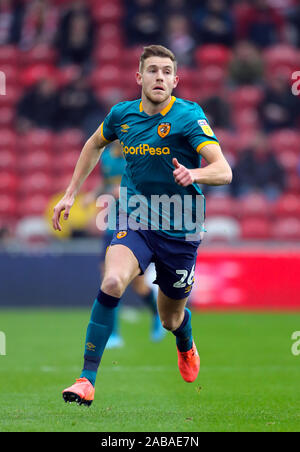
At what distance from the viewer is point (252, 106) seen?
16578 mm

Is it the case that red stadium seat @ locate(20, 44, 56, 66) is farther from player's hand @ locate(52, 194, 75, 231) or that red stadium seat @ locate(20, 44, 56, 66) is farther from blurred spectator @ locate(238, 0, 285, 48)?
player's hand @ locate(52, 194, 75, 231)

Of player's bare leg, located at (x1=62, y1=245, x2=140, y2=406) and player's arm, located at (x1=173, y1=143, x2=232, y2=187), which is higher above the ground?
player's arm, located at (x1=173, y1=143, x2=232, y2=187)

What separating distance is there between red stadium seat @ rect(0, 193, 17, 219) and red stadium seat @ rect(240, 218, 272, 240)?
426 centimetres

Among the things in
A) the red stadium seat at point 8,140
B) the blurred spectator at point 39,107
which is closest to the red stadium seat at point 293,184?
the blurred spectator at point 39,107

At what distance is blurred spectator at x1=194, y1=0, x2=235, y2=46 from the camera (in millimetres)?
16781

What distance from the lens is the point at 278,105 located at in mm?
15656

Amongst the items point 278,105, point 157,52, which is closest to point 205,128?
point 157,52

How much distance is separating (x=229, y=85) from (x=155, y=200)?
38.8 ft

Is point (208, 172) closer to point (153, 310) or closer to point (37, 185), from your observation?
point (153, 310)

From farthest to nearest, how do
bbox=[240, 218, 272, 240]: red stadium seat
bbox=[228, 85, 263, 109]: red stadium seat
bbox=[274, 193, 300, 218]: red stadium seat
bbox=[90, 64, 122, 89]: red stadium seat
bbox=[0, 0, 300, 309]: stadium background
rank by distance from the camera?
bbox=[90, 64, 122, 89]: red stadium seat < bbox=[228, 85, 263, 109]: red stadium seat < bbox=[274, 193, 300, 218]: red stadium seat < bbox=[240, 218, 272, 240]: red stadium seat < bbox=[0, 0, 300, 309]: stadium background

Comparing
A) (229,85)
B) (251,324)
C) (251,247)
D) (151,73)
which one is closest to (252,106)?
(229,85)

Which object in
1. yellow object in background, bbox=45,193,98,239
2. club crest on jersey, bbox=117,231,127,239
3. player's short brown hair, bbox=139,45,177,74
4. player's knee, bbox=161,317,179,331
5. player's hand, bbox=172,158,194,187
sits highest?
player's short brown hair, bbox=139,45,177,74

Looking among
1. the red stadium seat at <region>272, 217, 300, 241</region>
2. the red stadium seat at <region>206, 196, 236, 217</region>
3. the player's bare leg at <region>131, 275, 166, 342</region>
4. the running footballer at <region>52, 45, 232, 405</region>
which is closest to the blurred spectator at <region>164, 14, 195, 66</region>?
the red stadium seat at <region>206, 196, 236, 217</region>

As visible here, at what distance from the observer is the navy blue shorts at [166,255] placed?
5.38 metres
